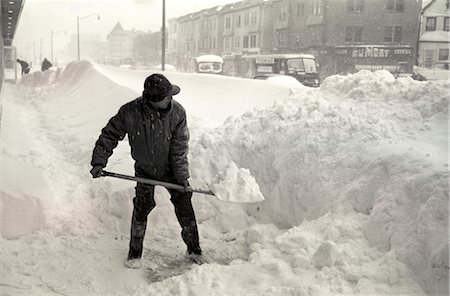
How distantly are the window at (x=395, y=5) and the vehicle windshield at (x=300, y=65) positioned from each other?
1.62m

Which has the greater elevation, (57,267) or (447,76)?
(447,76)

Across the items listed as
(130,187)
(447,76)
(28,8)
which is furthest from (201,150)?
(447,76)

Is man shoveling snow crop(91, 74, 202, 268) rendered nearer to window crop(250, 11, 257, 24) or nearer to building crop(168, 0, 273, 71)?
building crop(168, 0, 273, 71)

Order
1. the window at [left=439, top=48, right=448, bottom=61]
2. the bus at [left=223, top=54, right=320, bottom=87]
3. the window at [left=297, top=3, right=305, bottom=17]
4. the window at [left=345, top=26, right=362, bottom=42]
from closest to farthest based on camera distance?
the window at [left=439, top=48, right=448, bottom=61]
the window at [left=345, top=26, right=362, bottom=42]
the bus at [left=223, top=54, right=320, bottom=87]
the window at [left=297, top=3, right=305, bottom=17]

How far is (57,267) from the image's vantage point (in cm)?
301

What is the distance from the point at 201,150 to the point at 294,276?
175 centimetres

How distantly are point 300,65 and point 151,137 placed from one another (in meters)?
4.30

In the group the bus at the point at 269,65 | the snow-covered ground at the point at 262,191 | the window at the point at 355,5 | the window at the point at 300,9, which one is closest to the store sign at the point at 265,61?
→ the bus at the point at 269,65

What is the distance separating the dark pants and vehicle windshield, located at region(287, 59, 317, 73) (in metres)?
3.17

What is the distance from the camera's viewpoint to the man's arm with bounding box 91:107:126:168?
2944 mm

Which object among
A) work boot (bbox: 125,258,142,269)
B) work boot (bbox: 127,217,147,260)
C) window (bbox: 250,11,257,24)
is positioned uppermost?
window (bbox: 250,11,257,24)

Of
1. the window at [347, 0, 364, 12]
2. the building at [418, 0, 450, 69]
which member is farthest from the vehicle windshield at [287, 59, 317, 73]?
the building at [418, 0, 450, 69]

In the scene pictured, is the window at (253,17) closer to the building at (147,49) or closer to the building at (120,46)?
the building at (147,49)

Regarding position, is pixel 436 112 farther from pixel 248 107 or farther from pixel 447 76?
pixel 248 107
